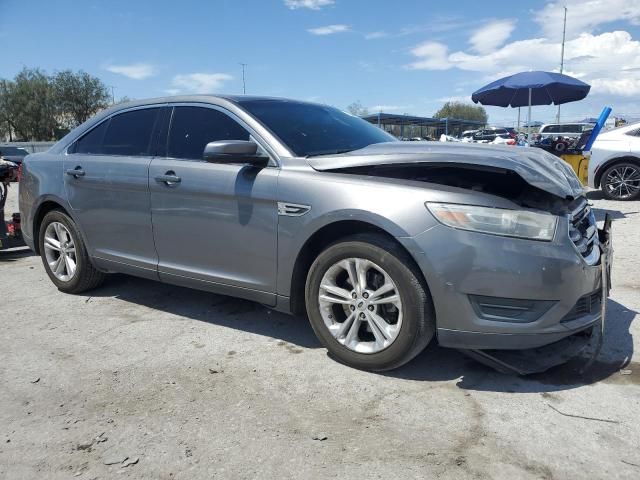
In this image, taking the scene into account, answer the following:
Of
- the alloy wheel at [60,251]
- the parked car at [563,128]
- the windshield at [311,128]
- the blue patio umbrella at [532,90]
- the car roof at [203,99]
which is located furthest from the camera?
the parked car at [563,128]

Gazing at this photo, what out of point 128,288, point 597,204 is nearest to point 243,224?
point 128,288

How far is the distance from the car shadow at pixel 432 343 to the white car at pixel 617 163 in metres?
6.94

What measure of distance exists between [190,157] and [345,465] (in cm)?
241

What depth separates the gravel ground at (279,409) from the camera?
2.27m

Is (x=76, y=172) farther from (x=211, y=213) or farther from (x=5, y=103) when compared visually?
(x=5, y=103)

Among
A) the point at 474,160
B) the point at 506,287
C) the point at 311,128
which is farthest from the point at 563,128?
the point at 506,287

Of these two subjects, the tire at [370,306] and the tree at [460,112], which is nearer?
Answer: the tire at [370,306]

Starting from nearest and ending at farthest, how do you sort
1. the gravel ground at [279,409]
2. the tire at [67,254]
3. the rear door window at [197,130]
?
the gravel ground at [279,409], the rear door window at [197,130], the tire at [67,254]

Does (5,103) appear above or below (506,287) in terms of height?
above

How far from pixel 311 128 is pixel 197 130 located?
826 millimetres

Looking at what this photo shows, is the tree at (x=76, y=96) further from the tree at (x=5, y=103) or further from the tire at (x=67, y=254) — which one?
the tire at (x=67, y=254)

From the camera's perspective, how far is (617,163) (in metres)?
10.2

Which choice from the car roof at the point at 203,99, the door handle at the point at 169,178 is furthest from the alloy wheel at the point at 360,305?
the car roof at the point at 203,99

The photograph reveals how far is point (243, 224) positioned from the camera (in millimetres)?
3420
